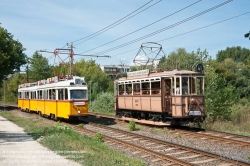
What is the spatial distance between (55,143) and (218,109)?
34.4 ft

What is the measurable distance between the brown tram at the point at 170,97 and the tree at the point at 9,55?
2767 cm

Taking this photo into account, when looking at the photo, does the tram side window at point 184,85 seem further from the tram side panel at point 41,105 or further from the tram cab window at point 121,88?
the tram side panel at point 41,105

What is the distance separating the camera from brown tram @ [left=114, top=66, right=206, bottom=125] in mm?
16266

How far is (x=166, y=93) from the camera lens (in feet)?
56.2

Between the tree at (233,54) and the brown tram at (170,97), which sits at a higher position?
the tree at (233,54)

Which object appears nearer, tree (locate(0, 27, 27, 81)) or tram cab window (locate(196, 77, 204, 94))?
tram cab window (locate(196, 77, 204, 94))

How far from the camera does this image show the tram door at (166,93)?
1702 cm

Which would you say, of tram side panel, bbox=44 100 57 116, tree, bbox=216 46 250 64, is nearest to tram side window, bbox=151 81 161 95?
tram side panel, bbox=44 100 57 116

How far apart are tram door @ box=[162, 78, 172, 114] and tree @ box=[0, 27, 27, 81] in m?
29.7

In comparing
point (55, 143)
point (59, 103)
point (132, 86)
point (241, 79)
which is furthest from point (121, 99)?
point (241, 79)

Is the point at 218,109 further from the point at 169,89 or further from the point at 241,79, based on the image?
the point at 241,79

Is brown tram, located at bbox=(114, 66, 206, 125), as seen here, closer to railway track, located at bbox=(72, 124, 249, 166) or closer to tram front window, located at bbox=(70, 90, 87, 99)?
railway track, located at bbox=(72, 124, 249, 166)

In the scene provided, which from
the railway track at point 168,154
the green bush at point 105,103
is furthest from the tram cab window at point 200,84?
the green bush at point 105,103

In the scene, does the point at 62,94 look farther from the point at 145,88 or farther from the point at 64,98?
the point at 145,88
